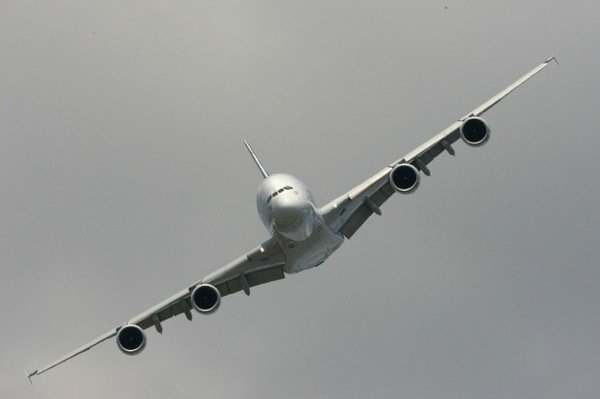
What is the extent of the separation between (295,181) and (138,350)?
33.7 ft

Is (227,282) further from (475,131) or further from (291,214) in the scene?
(475,131)

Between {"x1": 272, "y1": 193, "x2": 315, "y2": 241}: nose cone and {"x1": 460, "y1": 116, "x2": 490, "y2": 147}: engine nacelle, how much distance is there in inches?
267

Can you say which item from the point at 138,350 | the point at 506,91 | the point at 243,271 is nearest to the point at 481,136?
the point at 506,91

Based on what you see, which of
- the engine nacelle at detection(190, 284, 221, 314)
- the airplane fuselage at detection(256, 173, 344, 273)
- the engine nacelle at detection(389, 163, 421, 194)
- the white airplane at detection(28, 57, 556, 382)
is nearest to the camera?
the airplane fuselage at detection(256, 173, 344, 273)

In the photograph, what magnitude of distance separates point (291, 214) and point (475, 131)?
8.07 metres

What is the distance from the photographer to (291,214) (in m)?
64.5

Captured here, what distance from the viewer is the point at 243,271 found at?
70.6 meters

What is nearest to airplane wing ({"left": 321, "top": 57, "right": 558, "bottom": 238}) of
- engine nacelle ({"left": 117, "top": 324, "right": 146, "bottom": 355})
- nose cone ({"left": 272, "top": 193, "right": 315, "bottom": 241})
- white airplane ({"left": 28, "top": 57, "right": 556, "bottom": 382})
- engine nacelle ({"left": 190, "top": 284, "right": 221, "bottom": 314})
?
white airplane ({"left": 28, "top": 57, "right": 556, "bottom": 382})

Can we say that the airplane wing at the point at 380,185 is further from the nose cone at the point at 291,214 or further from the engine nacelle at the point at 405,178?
the nose cone at the point at 291,214

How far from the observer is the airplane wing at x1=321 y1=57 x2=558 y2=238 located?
66938mm

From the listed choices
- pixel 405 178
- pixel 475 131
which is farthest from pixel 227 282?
pixel 475 131

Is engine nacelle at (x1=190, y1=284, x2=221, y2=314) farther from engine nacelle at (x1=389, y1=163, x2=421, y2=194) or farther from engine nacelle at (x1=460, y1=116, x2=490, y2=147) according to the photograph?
engine nacelle at (x1=460, y1=116, x2=490, y2=147)

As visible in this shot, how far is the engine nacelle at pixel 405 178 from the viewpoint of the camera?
218ft

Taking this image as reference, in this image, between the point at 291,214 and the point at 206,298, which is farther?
the point at 206,298
